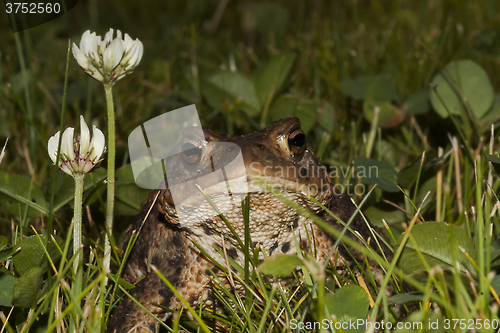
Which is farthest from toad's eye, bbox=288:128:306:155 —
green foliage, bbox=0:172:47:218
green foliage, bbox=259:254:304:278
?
green foliage, bbox=0:172:47:218

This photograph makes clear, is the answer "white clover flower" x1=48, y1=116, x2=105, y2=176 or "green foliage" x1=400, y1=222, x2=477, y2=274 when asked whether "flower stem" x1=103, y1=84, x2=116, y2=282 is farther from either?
"green foliage" x1=400, y1=222, x2=477, y2=274

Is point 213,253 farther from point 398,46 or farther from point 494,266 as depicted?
point 398,46

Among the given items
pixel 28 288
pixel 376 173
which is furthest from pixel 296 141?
pixel 28 288

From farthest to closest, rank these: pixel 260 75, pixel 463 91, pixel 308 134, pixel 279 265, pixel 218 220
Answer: pixel 260 75
pixel 308 134
pixel 463 91
pixel 218 220
pixel 279 265

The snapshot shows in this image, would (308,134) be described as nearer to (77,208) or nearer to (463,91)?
(463,91)

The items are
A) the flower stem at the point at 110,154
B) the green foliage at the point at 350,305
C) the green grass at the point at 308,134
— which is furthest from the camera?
the flower stem at the point at 110,154

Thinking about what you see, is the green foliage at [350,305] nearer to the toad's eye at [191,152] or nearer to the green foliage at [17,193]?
the toad's eye at [191,152]

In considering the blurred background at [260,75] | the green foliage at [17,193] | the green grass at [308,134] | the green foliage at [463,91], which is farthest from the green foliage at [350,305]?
the green foliage at [463,91]
